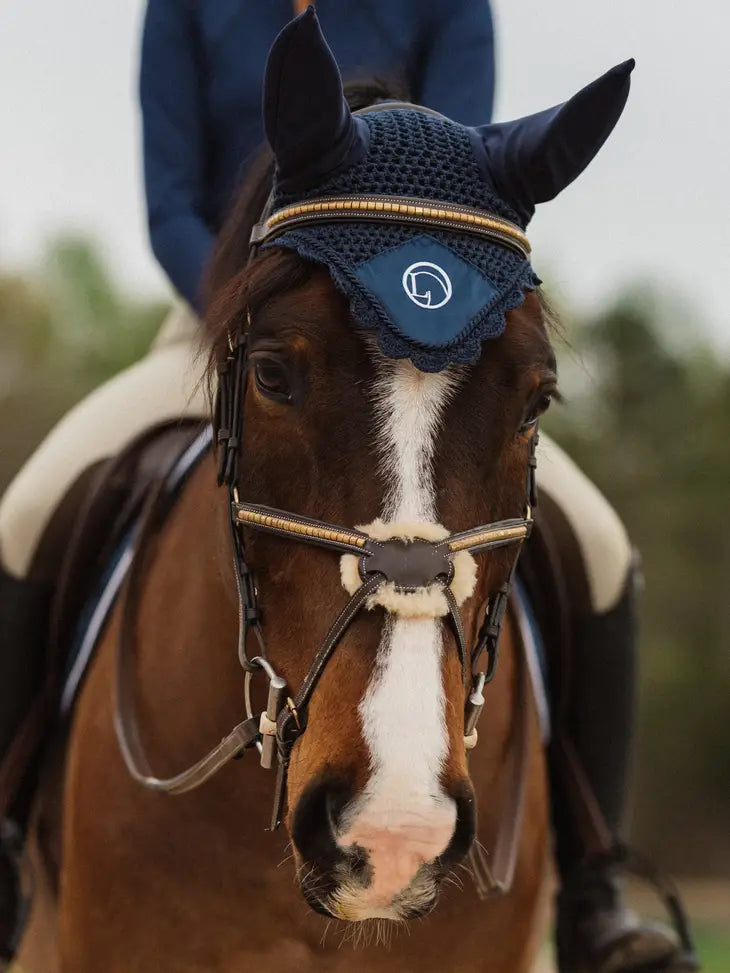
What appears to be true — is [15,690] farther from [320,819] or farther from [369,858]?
[369,858]

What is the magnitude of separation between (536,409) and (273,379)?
0.61m

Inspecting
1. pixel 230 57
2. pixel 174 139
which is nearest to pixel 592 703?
pixel 174 139

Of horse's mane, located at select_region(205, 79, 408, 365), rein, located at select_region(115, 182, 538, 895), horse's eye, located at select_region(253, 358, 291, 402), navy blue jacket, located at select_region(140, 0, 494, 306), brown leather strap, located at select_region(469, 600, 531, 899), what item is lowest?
brown leather strap, located at select_region(469, 600, 531, 899)

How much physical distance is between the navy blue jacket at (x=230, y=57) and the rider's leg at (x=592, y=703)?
1.43 m

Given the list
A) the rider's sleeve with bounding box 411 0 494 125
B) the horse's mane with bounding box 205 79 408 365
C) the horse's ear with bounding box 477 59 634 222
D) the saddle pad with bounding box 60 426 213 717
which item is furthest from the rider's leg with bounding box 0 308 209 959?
the horse's ear with bounding box 477 59 634 222

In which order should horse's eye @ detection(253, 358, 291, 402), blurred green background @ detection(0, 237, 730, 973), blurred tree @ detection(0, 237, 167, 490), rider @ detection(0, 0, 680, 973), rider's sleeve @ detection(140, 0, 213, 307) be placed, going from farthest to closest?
blurred green background @ detection(0, 237, 730, 973), blurred tree @ detection(0, 237, 167, 490), rider @ detection(0, 0, 680, 973), rider's sleeve @ detection(140, 0, 213, 307), horse's eye @ detection(253, 358, 291, 402)

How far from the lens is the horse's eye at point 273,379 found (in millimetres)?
2811

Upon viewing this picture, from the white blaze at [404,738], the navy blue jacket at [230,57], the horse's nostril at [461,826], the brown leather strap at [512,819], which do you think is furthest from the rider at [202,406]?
the horse's nostril at [461,826]

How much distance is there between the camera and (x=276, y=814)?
2.85 metres

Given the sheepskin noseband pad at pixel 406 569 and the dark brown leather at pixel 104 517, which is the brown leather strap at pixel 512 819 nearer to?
the sheepskin noseband pad at pixel 406 569

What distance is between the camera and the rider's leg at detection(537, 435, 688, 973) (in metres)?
4.40

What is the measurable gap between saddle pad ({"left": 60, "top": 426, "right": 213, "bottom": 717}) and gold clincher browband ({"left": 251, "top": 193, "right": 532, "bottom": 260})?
1.08 m

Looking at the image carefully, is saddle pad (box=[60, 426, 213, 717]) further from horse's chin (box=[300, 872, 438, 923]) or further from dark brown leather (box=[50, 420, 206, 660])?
horse's chin (box=[300, 872, 438, 923])

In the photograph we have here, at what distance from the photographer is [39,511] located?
432 cm
